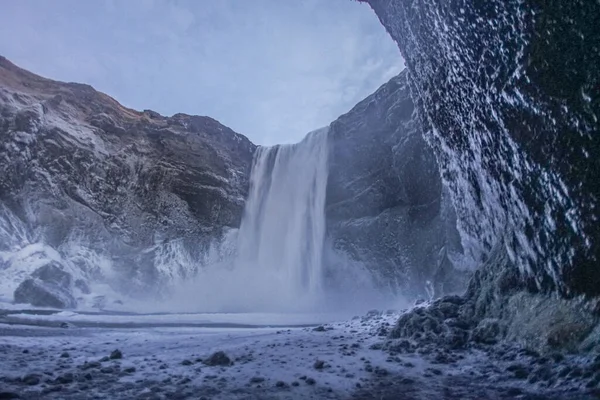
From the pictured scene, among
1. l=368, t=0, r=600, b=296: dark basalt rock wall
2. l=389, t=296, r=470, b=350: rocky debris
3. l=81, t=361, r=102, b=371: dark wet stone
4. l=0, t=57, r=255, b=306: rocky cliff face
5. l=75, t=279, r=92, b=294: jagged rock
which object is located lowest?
l=81, t=361, r=102, b=371: dark wet stone

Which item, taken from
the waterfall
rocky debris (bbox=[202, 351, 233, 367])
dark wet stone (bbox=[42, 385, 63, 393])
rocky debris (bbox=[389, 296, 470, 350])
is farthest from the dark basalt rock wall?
the waterfall

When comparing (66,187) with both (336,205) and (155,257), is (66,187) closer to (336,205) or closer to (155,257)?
(155,257)

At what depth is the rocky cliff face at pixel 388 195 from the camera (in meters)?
24.3

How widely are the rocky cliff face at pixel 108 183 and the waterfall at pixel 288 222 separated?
2.20 metres

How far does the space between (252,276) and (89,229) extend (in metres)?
12.9

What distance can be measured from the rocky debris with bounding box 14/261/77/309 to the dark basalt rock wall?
67.9 ft

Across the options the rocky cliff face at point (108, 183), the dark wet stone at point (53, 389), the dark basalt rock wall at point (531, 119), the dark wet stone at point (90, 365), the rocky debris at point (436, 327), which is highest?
the rocky cliff face at point (108, 183)

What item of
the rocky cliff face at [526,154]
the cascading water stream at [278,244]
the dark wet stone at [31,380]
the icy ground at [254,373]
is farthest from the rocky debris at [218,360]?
the cascading water stream at [278,244]

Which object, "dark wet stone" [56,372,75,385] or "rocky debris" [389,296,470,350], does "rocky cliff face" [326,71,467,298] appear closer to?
"rocky debris" [389,296,470,350]

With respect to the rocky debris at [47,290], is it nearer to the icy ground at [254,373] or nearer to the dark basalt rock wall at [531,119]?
the icy ground at [254,373]

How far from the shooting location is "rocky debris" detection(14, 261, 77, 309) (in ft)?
64.3

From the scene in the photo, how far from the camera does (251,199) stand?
35625mm

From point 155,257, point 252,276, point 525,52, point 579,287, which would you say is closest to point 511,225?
point 579,287

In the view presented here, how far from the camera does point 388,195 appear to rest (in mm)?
28109
